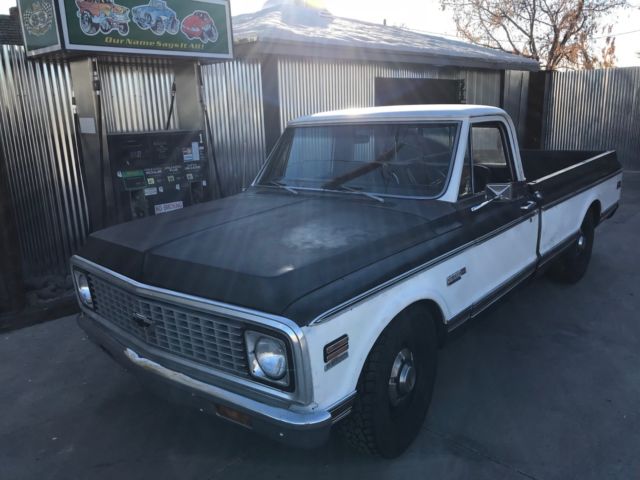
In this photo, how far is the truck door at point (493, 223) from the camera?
11.4ft

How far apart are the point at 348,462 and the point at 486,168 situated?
2246 millimetres

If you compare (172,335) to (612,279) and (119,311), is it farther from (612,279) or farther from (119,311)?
(612,279)

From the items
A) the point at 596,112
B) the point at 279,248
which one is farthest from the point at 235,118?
the point at 596,112

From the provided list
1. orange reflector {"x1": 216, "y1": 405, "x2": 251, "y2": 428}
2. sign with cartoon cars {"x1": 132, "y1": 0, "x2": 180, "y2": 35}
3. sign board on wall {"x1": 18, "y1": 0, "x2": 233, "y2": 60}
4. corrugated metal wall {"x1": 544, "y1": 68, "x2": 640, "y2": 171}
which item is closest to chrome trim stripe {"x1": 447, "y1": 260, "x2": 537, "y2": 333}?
orange reflector {"x1": 216, "y1": 405, "x2": 251, "y2": 428}

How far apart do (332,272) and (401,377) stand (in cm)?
77

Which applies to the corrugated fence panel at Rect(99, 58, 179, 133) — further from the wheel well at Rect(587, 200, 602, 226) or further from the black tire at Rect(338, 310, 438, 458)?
the wheel well at Rect(587, 200, 602, 226)

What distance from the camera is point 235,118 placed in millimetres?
7422

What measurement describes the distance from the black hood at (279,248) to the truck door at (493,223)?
29cm

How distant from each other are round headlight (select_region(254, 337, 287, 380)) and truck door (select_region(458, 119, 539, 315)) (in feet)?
4.96

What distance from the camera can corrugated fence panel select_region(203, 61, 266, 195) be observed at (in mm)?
7141

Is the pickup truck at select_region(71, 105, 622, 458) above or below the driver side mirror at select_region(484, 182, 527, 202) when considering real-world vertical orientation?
below

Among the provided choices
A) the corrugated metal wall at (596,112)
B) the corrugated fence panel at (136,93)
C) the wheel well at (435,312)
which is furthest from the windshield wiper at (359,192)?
the corrugated metal wall at (596,112)

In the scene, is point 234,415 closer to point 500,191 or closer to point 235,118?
point 500,191

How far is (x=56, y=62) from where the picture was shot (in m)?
5.75
